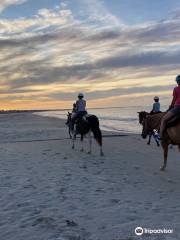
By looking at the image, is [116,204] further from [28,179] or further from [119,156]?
[119,156]

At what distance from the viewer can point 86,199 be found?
27.1 ft

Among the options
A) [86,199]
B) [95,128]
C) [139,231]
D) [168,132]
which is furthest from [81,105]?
[139,231]

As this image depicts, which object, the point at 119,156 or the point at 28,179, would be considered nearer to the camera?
the point at 28,179

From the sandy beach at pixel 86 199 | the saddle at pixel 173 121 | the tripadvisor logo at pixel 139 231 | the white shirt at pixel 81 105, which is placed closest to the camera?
the tripadvisor logo at pixel 139 231

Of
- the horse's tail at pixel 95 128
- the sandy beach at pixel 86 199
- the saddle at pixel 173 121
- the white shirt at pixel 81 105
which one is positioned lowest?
the sandy beach at pixel 86 199

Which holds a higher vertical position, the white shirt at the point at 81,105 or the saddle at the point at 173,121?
the white shirt at the point at 81,105

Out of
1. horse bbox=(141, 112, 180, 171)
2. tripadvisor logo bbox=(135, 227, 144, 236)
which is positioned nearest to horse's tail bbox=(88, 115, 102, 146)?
horse bbox=(141, 112, 180, 171)

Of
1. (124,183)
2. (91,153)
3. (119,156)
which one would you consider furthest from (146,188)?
(91,153)

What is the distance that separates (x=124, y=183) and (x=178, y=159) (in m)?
6.36

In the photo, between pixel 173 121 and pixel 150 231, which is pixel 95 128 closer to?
pixel 173 121

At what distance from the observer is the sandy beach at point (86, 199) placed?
249 inches

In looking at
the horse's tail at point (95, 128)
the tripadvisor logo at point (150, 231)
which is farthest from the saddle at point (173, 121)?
the tripadvisor logo at point (150, 231)

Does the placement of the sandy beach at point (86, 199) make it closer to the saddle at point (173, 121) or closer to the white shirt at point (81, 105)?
the saddle at point (173, 121)

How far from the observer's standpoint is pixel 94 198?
328 inches
